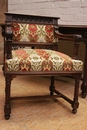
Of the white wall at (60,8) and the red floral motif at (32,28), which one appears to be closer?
the red floral motif at (32,28)

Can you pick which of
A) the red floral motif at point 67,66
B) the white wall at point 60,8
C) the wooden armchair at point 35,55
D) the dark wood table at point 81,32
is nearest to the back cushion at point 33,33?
the wooden armchair at point 35,55

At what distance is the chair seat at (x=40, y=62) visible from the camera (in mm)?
1350

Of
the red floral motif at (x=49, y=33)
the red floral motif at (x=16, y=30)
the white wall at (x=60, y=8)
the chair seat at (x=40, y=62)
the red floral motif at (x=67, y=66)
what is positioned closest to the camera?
the chair seat at (x=40, y=62)

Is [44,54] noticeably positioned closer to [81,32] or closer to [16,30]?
[16,30]

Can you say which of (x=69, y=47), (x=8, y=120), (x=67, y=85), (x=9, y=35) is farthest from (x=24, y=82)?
(x=9, y=35)

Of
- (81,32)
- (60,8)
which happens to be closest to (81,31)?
(81,32)

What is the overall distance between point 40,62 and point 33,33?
0.48 metres

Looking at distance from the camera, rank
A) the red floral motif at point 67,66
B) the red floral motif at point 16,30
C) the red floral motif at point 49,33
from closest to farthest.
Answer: the red floral motif at point 67,66
the red floral motif at point 16,30
the red floral motif at point 49,33

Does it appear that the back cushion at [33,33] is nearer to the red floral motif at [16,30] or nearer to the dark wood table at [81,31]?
the red floral motif at [16,30]

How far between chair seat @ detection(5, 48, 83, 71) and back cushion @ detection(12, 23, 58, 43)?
30cm

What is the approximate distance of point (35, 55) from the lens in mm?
1450

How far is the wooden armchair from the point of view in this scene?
4.48ft

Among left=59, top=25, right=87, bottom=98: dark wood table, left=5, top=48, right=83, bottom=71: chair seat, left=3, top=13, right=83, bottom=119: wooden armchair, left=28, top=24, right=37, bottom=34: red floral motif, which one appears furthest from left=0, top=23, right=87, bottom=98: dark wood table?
left=5, top=48, right=83, bottom=71: chair seat

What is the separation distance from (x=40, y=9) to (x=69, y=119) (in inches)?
78.8
